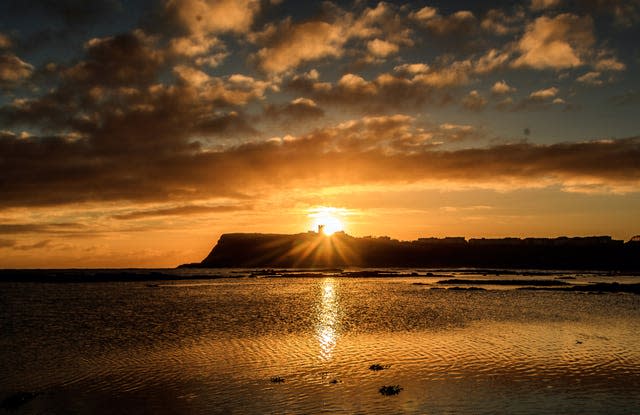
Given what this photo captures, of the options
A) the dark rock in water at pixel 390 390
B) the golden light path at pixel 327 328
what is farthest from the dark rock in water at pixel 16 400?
the dark rock in water at pixel 390 390

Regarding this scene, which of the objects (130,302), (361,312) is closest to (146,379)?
(361,312)

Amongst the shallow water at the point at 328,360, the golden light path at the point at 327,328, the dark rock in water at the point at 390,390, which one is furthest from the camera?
the golden light path at the point at 327,328

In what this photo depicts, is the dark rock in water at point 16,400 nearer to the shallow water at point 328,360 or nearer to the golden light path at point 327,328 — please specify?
the shallow water at point 328,360

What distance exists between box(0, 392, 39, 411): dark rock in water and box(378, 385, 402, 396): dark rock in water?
49.9 feet

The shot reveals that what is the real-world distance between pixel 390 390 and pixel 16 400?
16023mm

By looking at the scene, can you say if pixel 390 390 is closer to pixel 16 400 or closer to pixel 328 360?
pixel 328 360

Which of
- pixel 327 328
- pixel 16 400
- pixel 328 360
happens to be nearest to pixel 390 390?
pixel 328 360

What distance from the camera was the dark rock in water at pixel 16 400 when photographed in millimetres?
20491

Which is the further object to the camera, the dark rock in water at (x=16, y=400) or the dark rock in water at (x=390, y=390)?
the dark rock in water at (x=390, y=390)

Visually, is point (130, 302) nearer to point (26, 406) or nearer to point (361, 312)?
point (361, 312)

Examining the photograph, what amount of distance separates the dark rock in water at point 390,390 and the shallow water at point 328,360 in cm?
28

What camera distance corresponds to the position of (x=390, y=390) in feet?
72.8

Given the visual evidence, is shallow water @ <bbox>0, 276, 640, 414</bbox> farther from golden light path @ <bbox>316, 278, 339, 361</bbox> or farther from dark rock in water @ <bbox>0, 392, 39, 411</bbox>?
dark rock in water @ <bbox>0, 392, 39, 411</bbox>

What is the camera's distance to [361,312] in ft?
179
